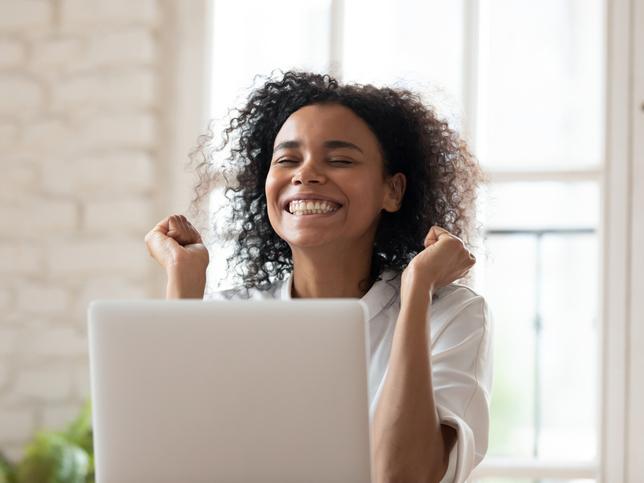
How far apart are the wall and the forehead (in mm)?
984

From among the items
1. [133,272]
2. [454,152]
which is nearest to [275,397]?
[454,152]

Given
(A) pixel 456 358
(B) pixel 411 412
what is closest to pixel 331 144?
(A) pixel 456 358

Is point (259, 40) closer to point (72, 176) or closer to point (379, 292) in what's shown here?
point (72, 176)

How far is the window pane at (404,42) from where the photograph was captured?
2.96 meters

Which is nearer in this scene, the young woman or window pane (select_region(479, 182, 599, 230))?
the young woman

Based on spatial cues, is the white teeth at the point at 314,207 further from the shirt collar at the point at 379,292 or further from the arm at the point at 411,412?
the arm at the point at 411,412

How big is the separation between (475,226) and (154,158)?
1.01m

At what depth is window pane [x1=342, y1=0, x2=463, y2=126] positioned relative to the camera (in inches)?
117

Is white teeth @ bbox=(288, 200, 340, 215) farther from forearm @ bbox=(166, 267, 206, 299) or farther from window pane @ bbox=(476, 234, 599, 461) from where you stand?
window pane @ bbox=(476, 234, 599, 461)

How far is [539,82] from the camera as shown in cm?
295

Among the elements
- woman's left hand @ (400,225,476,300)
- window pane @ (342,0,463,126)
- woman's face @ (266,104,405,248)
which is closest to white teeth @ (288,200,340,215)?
woman's face @ (266,104,405,248)

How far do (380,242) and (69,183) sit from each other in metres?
1.18

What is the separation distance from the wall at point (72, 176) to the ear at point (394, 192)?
991 mm

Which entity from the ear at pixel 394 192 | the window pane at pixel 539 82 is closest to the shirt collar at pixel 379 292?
the ear at pixel 394 192
